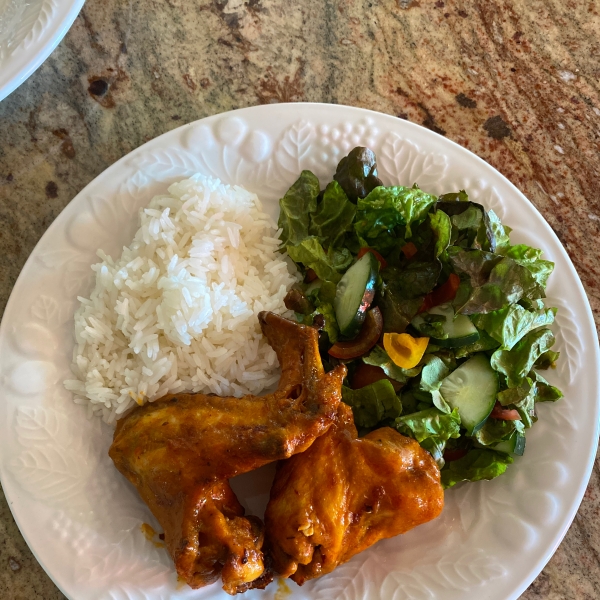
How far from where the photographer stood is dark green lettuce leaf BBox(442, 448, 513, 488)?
7.38 feet

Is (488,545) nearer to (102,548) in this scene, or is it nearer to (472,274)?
(472,274)

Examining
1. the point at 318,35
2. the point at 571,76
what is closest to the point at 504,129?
the point at 571,76

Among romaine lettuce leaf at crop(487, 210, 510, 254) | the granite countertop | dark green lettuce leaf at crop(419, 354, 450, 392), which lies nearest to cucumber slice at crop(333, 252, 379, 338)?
dark green lettuce leaf at crop(419, 354, 450, 392)

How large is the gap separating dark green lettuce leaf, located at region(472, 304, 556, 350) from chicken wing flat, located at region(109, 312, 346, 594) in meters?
0.72

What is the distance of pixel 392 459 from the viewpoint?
2.01 m

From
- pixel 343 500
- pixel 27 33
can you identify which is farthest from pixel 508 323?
pixel 27 33

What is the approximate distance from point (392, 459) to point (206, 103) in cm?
230

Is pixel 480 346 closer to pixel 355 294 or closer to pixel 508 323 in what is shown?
pixel 508 323

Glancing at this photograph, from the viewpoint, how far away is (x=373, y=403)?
231 cm

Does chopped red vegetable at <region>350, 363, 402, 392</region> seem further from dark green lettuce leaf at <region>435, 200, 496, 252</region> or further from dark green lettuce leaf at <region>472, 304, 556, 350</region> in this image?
dark green lettuce leaf at <region>435, 200, 496, 252</region>

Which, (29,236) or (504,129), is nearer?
(29,236)

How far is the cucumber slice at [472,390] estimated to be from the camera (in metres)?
2.28

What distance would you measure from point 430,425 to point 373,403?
0.26 metres

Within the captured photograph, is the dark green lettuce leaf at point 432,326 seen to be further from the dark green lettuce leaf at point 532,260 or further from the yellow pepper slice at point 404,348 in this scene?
the dark green lettuce leaf at point 532,260
